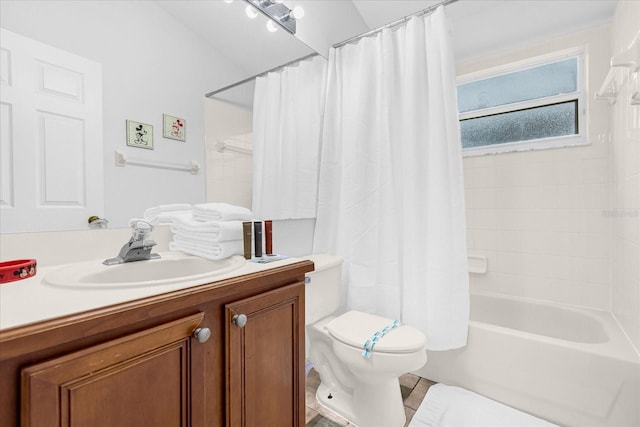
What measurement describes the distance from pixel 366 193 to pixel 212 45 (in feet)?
3.38

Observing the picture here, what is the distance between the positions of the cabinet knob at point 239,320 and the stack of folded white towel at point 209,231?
311mm

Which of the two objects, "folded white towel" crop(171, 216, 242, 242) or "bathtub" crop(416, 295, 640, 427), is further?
"bathtub" crop(416, 295, 640, 427)

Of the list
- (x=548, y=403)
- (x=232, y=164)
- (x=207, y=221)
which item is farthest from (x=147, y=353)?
(x=548, y=403)

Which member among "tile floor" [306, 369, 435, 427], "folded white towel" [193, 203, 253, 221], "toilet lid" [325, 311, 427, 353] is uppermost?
"folded white towel" [193, 203, 253, 221]

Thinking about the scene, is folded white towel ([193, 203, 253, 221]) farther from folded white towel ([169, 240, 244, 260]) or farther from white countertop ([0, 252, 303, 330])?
white countertop ([0, 252, 303, 330])

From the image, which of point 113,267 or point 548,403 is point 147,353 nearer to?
point 113,267

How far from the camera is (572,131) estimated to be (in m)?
1.98

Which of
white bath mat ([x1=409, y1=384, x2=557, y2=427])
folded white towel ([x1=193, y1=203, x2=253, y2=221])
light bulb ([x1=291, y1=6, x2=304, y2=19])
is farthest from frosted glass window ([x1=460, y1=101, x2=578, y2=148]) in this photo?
folded white towel ([x1=193, y1=203, x2=253, y2=221])

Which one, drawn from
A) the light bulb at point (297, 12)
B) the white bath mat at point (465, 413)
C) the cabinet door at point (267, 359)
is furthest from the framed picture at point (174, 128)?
the white bath mat at point (465, 413)

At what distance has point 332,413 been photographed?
1476 millimetres

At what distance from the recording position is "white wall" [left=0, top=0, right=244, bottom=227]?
3.01ft

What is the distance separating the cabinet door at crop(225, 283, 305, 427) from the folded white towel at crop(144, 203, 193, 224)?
54cm

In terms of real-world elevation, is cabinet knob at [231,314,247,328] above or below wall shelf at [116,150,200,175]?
below

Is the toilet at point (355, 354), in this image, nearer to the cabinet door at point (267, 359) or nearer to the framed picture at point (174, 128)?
the cabinet door at point (267, 359)
